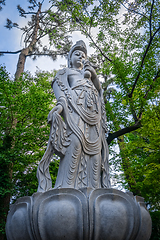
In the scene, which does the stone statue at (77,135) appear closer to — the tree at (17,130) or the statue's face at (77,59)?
the statue's face at (77,59)

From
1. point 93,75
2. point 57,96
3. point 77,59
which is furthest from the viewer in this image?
point 77,59

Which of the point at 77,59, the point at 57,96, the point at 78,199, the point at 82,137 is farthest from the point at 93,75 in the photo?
the point at 78,199

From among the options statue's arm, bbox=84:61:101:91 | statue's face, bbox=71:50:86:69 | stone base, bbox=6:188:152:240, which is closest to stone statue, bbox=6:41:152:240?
stone base, bbox=6:188:152:240

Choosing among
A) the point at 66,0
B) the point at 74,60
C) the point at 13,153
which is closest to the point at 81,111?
the point at 74,60

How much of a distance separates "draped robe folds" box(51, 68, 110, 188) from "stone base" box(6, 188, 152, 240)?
701 mm

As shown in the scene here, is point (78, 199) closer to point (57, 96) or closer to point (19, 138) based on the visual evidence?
point (57, 96)

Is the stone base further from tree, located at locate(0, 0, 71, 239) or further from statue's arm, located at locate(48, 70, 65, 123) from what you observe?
tree, located at locate(0, 0, 71, 239)

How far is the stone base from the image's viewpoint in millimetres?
2955

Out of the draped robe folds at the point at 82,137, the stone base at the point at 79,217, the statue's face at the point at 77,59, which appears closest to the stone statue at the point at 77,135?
the draped robe folds at the point at 82,137

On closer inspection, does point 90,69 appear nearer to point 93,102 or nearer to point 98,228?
point 93,102

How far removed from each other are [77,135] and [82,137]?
99mm

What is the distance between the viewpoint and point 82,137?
413 centimetres

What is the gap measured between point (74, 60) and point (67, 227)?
11.8ft

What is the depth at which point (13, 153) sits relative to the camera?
905 centimetres
